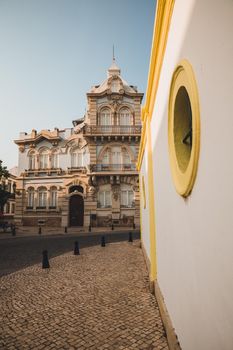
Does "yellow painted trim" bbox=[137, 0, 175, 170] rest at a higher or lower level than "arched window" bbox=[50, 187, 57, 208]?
higher

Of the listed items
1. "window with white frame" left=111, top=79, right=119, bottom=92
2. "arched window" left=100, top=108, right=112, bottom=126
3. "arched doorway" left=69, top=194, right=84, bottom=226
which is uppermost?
"window with white frame" left=111, top=79, right=119, bottom=92

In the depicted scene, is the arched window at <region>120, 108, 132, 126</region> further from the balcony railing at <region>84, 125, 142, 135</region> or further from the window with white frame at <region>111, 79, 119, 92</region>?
the window with white frame at <region>111, 79, 119, 92</region>

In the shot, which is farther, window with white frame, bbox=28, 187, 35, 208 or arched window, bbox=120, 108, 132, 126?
window with white frame, bbox=28, 187, 35, 208

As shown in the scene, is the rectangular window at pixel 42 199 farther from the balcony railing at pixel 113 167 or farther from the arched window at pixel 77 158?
the balcony railing at pixel 113 167

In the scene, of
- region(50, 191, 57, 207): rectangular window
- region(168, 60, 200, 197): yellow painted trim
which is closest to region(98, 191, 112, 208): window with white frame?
region(50, 191, 57, 207): rectangular window

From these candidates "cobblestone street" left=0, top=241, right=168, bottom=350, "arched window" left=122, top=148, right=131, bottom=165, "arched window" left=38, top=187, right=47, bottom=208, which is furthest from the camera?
"arched window" left=38, top=187, right=47, bottom=208

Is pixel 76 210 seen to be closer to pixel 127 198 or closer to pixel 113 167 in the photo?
pixel 127 198

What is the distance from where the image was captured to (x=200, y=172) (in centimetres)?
182

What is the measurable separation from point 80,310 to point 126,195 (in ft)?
57.1

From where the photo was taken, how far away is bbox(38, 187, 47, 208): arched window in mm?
22469

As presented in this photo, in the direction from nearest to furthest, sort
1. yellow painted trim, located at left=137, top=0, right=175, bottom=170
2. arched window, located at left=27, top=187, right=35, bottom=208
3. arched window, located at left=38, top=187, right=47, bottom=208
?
yellow painted trim, located at left=137, top=0, right=175, bottom=170 < arched window, located at left=38, top=187, right=47, bottom=208 < arched window, located at left=27, top=187, right=35, bottom=208

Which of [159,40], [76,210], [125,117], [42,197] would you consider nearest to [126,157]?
[125,117]

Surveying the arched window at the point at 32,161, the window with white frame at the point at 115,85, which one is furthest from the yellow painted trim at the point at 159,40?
the arched window at the point at 32,161

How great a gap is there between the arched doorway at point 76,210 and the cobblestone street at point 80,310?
49.8ft
